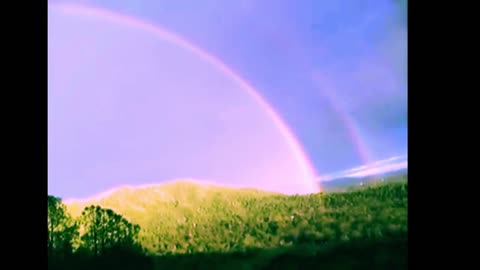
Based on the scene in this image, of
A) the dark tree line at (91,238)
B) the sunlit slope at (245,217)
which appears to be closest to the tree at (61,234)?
the dark tree line at (91,238)

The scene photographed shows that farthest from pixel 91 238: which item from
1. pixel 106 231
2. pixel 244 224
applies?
pixel 244 224

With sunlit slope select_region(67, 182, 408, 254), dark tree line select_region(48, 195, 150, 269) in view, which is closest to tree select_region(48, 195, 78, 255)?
dark tree line select_region(48, 195, 150, 269)

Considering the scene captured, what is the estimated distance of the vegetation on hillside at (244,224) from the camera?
10.3 ft

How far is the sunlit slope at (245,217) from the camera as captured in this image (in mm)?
3146

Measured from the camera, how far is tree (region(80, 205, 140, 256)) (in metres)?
3.19

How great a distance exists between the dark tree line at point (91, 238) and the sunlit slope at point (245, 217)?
64 mm

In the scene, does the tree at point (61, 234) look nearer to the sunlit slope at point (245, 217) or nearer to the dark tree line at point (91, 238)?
the dark tree line at point (91, 238)
